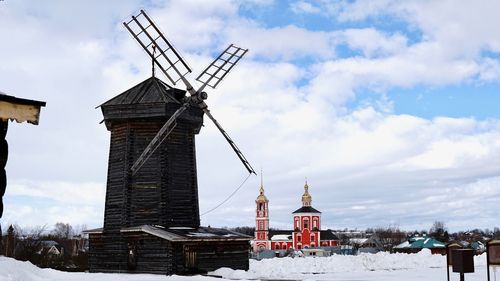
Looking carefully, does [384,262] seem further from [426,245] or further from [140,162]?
[426,245]

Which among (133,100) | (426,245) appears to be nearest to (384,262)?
(133,100)

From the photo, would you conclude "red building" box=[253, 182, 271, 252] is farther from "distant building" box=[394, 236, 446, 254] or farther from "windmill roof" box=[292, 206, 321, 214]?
"distant building" box=[394, 236, 446, 254]

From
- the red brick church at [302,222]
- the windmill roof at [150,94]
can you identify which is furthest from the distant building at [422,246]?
the windmill roof at [150,94]

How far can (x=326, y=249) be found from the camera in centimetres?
9431

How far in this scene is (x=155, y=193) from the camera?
2612 centimetres

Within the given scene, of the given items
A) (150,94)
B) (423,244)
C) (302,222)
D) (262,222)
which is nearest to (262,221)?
(262,222)

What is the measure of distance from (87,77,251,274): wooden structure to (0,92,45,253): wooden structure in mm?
16921

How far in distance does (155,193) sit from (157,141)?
7.50 feet

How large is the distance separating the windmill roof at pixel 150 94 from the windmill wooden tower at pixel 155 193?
5 centimetres

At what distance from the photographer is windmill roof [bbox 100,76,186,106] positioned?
2711 cm

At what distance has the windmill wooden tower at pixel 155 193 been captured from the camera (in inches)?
1002

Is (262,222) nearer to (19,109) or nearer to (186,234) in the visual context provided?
(186,234)

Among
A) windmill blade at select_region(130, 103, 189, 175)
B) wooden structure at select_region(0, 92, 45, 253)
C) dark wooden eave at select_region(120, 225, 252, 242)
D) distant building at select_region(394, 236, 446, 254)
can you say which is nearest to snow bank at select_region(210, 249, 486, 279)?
dark wooden eave at select_region(120, 225, 252, 242)

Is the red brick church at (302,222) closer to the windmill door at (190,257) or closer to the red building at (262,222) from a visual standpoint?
the red building at (262,222)
